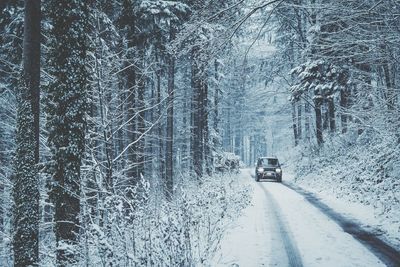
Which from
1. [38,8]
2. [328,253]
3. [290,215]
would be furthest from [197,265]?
[38,8]

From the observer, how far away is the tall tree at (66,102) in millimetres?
8969

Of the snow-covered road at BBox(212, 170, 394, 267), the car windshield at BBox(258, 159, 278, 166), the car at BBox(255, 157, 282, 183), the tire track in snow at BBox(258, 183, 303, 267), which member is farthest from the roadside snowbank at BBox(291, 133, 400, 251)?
the car windshield at BBox(258, 159, 278, 166)

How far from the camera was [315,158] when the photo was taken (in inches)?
931

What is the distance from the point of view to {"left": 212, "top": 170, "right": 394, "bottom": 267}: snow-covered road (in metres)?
6.43

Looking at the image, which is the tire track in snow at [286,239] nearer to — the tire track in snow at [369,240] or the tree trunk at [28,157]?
the tire track in snow at [369,240]

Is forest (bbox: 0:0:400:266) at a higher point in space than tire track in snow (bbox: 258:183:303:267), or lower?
higher

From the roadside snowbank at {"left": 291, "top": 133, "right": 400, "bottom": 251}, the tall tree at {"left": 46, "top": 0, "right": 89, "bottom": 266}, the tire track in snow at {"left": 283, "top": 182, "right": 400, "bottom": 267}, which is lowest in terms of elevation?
the tire track in snow at {"left": 283, "top": 182, "right": 400, "bottom": 267}

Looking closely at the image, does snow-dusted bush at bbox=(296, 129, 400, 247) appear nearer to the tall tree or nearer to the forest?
the forest

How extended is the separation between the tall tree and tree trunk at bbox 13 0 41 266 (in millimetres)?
439

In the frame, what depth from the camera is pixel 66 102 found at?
917cm

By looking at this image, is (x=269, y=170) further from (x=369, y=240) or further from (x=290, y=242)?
(x=290, y=242)

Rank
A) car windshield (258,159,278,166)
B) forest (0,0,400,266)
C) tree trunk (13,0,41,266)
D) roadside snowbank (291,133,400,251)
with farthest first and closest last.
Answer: car windshield (258,159,278,166) < roadside snowbank (291,133,400,251) < tree trunk (13,0,41,266) < forest (0,0,400,266)

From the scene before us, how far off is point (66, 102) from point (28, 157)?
1.74m

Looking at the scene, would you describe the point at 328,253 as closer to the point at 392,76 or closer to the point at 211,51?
the point at 211,51
